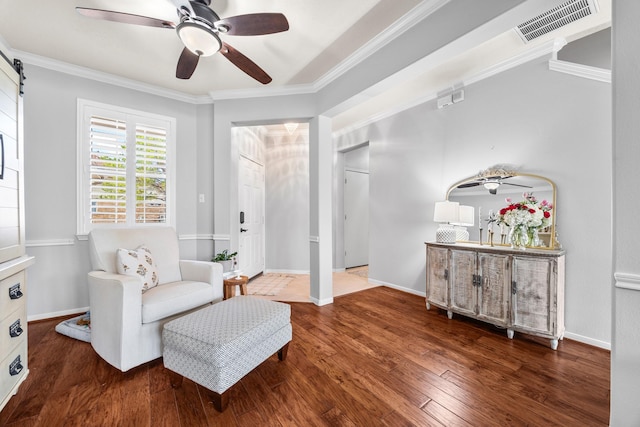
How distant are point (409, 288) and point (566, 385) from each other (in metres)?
2.03

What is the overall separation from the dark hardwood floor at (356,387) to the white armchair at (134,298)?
0.18 m

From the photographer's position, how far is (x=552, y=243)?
2361mm

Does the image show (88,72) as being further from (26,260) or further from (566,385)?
(566,385)

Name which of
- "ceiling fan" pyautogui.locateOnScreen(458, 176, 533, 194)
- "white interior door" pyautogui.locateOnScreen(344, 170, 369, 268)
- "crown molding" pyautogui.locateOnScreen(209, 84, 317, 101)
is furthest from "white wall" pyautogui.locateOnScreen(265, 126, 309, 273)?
"ceiling fan" pyautogui.locateOnScreen(458, 176, 533, 194)

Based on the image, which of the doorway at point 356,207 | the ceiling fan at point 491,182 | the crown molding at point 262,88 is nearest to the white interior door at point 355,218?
the doorway at point 356,207

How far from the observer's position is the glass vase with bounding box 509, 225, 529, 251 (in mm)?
2393

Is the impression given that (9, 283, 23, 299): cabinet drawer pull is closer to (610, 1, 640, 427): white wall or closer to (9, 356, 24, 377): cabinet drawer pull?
(9, 356, 24, 377): cabinet drawer pull

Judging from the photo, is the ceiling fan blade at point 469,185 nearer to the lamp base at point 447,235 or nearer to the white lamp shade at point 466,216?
the white lamp shade at point 466,216

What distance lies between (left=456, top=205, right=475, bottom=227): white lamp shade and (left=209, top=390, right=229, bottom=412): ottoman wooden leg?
2.80 m

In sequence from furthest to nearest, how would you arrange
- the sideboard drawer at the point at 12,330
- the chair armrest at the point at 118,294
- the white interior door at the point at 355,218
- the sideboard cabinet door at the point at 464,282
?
the white interior door at the point at 355,218 < the sideboard cabinet door at the point at 464,282 < the chair armrest at the point at 118,294 < the sideboard drawer at the point at 12,330

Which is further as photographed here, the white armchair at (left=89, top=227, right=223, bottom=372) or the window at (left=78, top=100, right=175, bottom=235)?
the window at (left=78, top=100, right=175, bottom=235)

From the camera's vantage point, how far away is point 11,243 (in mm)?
1546

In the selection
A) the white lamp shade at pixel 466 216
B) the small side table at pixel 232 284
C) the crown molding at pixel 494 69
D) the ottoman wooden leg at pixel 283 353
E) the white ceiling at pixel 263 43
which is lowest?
the ottoman wooden leg at pixel 283 353

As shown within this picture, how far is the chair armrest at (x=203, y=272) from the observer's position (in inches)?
93.8
